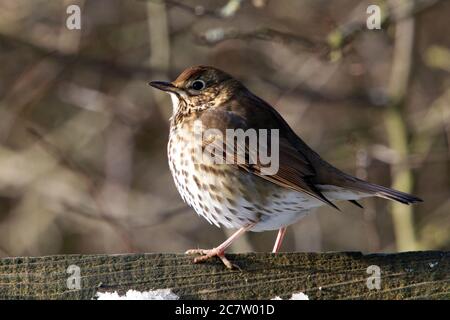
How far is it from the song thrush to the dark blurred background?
6.12 feet

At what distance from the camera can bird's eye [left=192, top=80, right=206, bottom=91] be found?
185 inches

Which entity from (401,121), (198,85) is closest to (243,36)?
(198,85)

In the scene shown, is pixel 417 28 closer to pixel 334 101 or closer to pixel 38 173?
pixel 334 101

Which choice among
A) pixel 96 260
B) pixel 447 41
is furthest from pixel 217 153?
pixel 447 41

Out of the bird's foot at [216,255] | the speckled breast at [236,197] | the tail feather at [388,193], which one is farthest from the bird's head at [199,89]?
the bird's foot at [216,255]

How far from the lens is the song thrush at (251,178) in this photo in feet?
13.7

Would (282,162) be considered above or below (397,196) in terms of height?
above

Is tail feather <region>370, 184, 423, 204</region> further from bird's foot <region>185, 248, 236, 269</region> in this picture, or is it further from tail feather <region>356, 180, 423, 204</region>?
bird's foot <region>185, 248, 236, 269</region>

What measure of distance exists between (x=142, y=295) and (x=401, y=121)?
3369 mm

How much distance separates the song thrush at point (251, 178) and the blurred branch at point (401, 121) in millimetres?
1847

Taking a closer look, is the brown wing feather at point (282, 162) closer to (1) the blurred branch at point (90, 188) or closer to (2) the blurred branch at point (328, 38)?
(2) the blurred branch at point (328, 38)

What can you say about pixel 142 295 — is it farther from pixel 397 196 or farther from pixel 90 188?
pixel 90 188

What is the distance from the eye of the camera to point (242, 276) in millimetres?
3498

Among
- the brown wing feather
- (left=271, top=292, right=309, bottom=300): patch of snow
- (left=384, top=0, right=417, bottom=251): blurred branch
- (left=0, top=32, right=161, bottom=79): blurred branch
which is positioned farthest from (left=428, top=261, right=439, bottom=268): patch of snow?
(left=0, top=32, right=161, bottom=79): blurred branch
